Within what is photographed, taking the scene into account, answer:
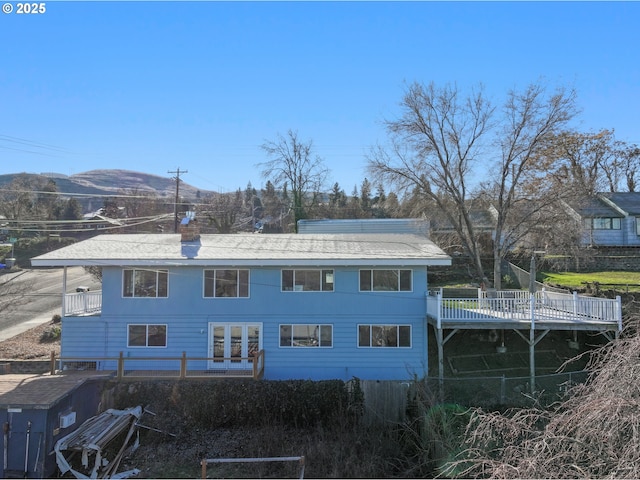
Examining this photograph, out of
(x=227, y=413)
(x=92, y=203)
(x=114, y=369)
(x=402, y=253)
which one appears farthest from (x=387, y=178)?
(x=92, y=203)

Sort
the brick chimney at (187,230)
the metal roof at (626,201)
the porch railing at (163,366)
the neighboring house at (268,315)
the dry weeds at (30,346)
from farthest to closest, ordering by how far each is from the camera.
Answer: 1. the metal roof at (626,201)
2. the brick chimney at (187,230)
3. the dry weeds at (30,346)
4. the neighboring house at (268,315)
5. the porch railing at (163,366)

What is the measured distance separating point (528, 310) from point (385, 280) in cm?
574

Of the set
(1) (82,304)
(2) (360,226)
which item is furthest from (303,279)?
(2) (360,226)

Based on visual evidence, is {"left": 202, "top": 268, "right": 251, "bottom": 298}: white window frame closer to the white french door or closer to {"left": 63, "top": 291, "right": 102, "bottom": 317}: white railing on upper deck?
the white french door

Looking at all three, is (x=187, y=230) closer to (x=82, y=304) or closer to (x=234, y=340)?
(x=82, y=304)

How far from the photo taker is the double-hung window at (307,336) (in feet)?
53.4

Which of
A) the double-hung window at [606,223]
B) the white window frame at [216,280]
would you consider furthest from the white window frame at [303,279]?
the double-hung window at [606,223]

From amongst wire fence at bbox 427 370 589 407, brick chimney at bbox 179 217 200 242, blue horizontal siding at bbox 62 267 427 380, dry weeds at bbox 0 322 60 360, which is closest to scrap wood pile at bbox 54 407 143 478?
blue horizontal siding at bbox 62 267 427 380

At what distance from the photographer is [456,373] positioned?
666 inches

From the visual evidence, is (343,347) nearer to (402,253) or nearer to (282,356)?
(282,356)

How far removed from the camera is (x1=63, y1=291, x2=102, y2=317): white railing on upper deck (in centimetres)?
1652

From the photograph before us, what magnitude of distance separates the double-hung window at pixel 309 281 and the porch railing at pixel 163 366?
275 centimetres

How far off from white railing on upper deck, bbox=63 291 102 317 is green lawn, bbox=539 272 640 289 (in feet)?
75.8

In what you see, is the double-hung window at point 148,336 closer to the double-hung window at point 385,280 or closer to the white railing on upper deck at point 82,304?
the white railing on upper deck at point 82,304
